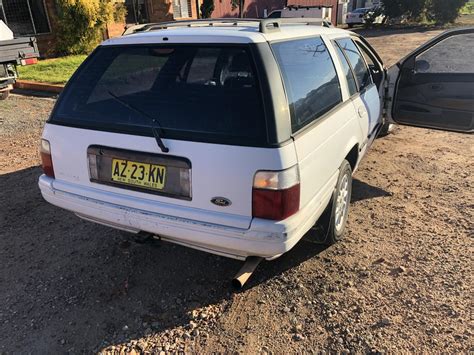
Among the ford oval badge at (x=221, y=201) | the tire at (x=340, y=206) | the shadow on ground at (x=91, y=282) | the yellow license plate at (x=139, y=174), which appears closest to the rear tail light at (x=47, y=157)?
the yellow license plate at (x=139, y=174)

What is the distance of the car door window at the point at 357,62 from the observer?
12.2 ft

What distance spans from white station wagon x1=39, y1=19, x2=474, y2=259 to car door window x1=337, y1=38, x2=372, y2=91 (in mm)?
616

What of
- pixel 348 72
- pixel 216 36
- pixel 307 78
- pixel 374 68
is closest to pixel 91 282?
pixel 216 36

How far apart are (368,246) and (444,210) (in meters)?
1.10

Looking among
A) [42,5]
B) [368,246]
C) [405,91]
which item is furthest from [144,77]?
[42,5]

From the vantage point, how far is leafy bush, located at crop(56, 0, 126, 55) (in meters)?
12.0

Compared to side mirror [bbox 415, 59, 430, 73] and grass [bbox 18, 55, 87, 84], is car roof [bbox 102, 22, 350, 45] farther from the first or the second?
grass [bbox 18, 55, 87, 84]

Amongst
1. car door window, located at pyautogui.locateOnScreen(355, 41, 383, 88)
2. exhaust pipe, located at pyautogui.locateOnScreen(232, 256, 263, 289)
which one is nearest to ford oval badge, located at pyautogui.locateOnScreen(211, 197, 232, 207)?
exhaust pipe, located at pyautogui.locateOnScreen(232, 256, 263, 289)

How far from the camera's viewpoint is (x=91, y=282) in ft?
9.68

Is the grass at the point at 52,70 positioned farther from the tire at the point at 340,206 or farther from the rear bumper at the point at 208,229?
the tire at the point at 340,206

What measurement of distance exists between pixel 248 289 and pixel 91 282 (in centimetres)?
117

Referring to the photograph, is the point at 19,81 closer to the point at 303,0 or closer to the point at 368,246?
the point at 368,246

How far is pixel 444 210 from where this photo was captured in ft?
12.8

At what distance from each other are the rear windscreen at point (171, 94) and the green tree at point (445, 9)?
28.7 meters
